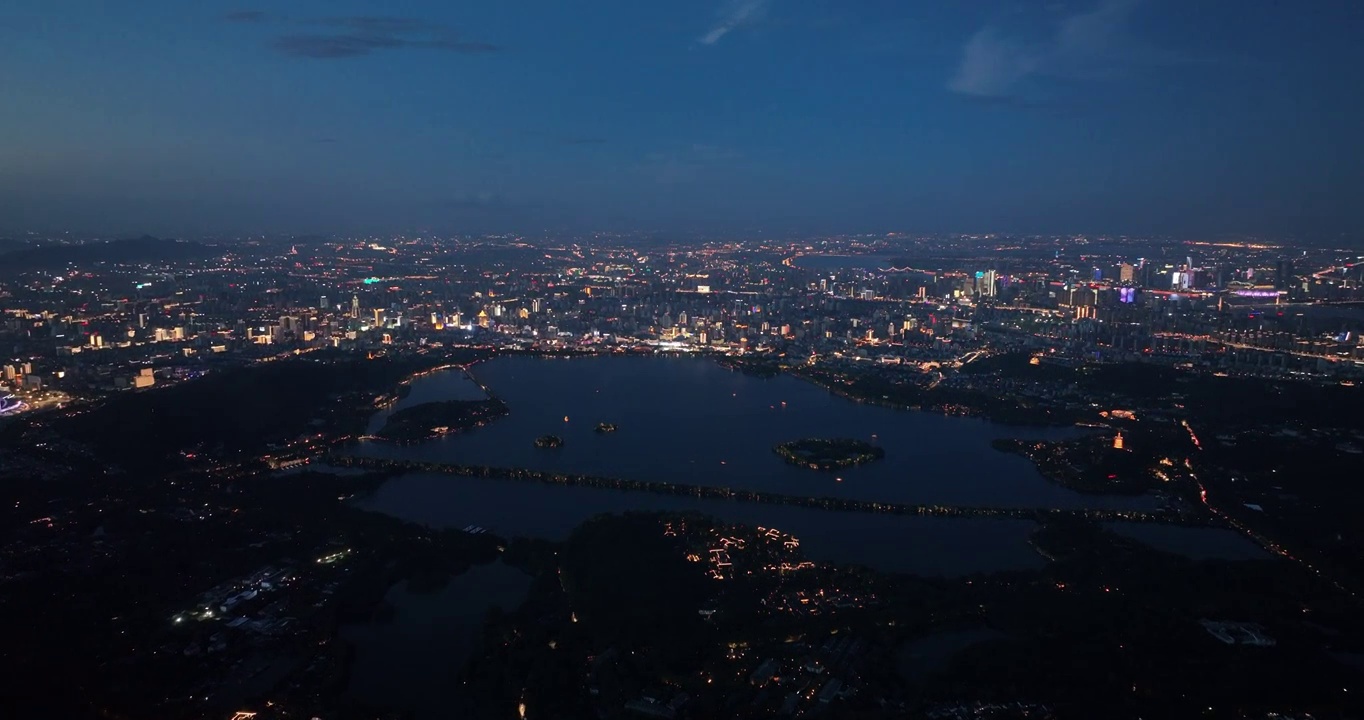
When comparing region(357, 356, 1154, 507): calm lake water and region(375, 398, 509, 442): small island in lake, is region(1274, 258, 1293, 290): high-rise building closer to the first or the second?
region(357, 356, 1154, 507): calm lake water

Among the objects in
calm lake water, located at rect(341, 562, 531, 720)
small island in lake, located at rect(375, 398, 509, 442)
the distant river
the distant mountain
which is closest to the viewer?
calm lake water, located at rect(341, 562, 531, 720)

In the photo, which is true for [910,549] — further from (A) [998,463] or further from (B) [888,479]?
(A) [998,463]

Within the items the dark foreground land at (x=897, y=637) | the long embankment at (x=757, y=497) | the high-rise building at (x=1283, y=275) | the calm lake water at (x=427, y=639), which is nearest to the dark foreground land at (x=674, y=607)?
the dark foreground land at (x=897, y=637)

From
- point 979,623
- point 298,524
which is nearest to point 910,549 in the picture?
point 979,623

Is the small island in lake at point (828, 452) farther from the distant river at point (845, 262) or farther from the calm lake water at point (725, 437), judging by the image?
the distant river at point (845, 262)

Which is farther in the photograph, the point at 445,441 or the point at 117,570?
the point at 445,441

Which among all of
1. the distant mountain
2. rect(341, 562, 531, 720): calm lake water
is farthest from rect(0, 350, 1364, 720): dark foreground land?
the distant mountain

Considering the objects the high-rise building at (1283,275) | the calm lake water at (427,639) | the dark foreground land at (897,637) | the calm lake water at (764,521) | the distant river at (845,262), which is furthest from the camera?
the distant river at (845,262)
